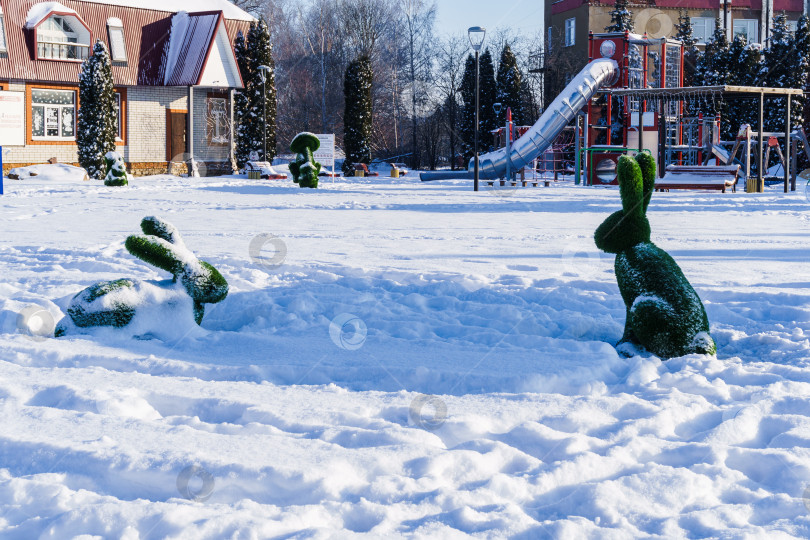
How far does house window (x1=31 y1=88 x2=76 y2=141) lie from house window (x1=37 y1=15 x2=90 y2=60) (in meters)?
1.25

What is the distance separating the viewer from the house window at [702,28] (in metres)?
53.6

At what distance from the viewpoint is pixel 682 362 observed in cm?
515

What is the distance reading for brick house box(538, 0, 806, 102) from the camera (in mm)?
49719

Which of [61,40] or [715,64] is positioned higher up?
[715,64]

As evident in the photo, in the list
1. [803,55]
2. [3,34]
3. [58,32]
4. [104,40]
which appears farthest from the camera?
[803,55]

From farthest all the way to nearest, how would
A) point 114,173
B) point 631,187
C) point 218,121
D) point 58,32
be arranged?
point 218,121
point 58,32
point 114,173
point 631,187

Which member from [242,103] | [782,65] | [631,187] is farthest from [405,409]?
[782,65]

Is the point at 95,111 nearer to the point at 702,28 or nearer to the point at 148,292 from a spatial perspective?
the point at 148,292

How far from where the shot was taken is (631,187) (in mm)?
5570

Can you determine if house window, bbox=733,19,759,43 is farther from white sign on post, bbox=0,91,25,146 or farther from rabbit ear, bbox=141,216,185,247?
rabbit ear, bbox=141,216,185,247

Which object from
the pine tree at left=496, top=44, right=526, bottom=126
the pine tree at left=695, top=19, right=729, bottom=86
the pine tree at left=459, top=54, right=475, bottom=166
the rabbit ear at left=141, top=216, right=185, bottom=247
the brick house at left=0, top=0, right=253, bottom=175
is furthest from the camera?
the pine tree at left=459, top=54, right=475, bottom=166

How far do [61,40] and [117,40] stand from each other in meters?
1.87

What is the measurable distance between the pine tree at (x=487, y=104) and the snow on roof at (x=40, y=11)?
1873 centimetres

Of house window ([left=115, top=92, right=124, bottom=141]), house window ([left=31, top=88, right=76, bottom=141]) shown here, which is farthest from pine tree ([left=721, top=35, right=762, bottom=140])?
house window ([left=31, top=88, right=76, bottom=141])
